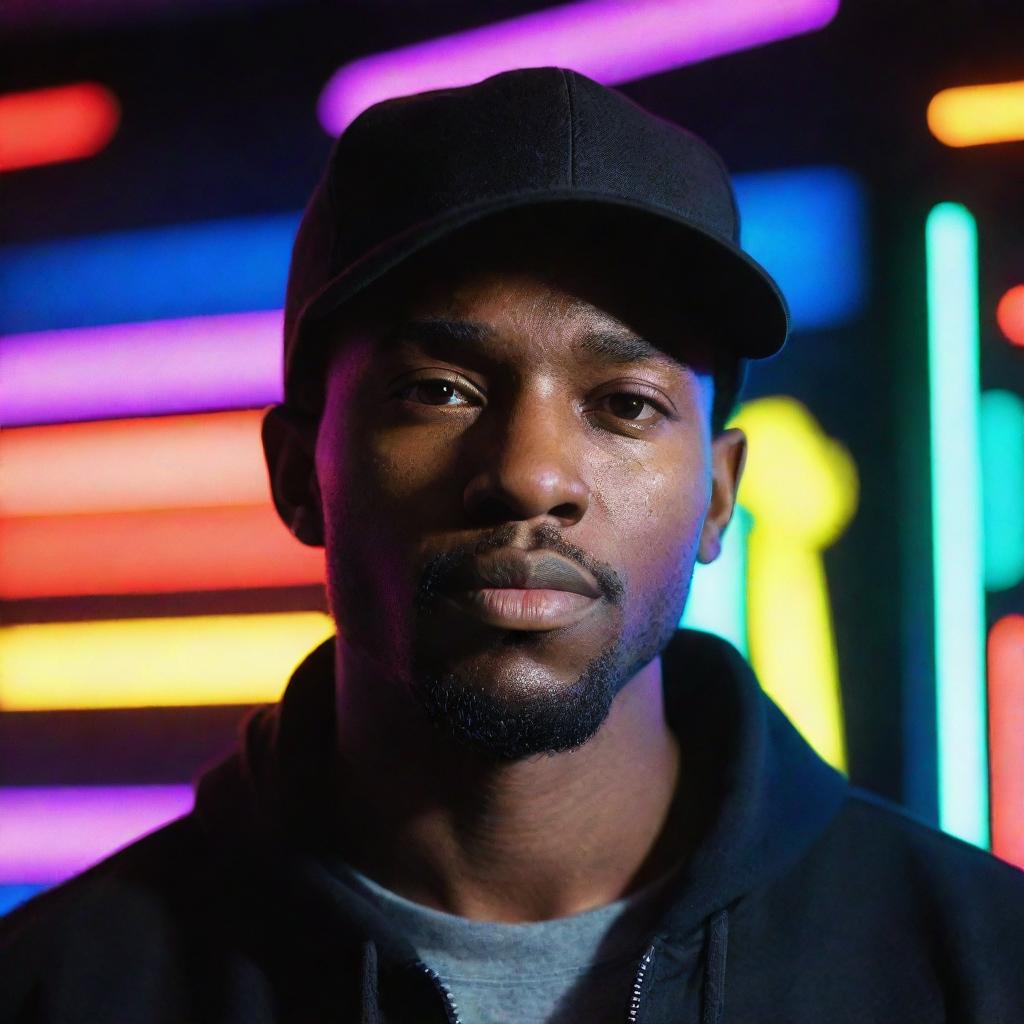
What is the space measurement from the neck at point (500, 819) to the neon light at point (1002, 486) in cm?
67

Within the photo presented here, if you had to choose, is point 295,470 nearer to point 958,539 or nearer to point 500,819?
point 500,819

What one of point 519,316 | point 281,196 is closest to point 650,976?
point 519,316

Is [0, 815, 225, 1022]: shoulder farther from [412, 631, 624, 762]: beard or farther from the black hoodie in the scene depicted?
[412, 631, 624, 762]: beard

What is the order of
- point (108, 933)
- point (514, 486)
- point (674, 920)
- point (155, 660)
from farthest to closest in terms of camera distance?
point (155, 660) < point (108, 933) < point (674, 920) < point (514, 486)

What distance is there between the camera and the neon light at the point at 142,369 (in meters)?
2.06

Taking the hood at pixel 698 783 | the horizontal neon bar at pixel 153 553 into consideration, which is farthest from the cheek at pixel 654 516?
the horizontal neon bar at pixel 153 553

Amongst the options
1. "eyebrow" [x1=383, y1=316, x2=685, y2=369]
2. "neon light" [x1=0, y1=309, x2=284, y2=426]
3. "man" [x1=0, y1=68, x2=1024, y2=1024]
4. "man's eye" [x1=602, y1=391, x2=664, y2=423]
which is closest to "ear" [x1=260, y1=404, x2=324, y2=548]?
"man" [x1=0, y1=68, x2=1024, y2=1024]

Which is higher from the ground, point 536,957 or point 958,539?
point 958,539

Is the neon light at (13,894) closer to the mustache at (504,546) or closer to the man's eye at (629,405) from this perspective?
the mustache at (504,546)

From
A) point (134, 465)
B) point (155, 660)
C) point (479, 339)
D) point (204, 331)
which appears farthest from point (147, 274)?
point (479, 339)

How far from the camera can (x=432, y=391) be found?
131 cm

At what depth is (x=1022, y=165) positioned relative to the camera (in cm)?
183

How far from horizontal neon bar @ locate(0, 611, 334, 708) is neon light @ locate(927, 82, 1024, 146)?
1.27m

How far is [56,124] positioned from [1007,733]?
6.47 ft
